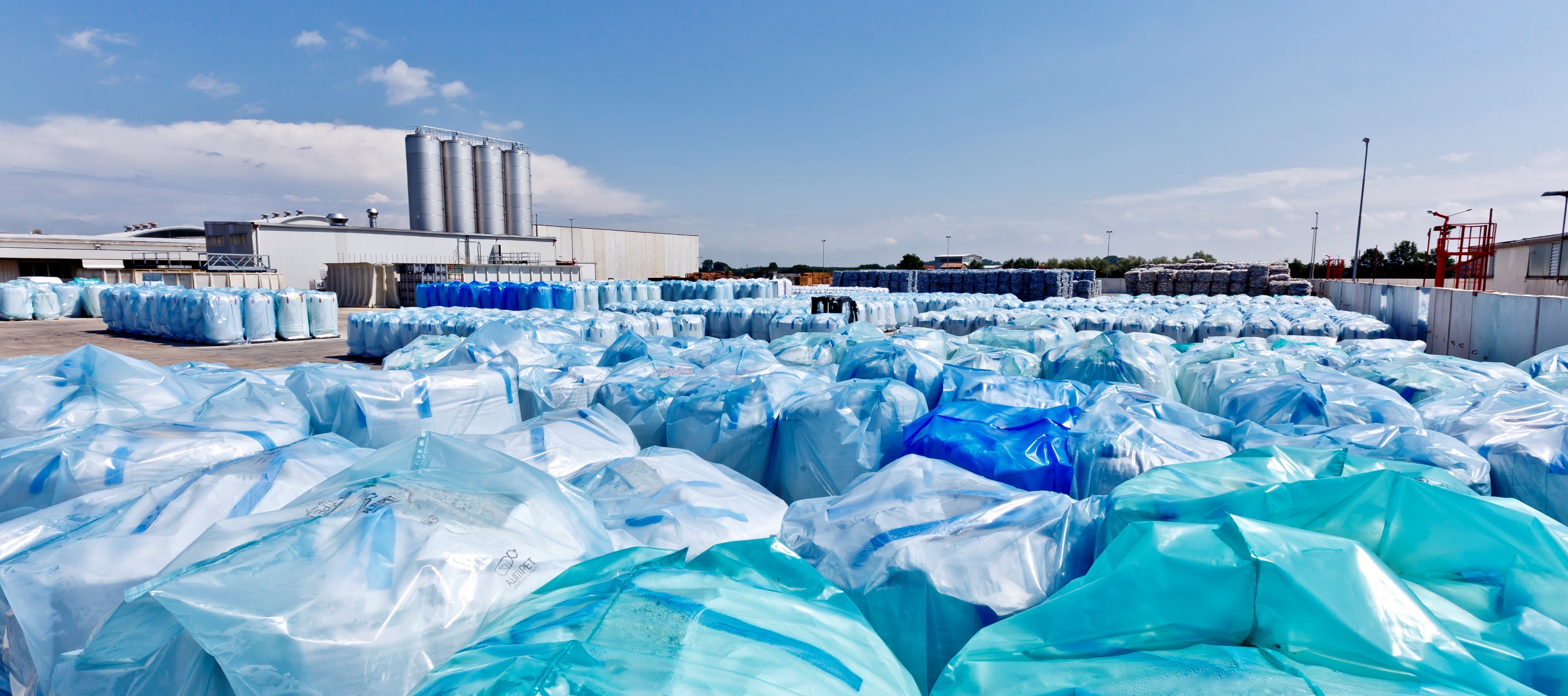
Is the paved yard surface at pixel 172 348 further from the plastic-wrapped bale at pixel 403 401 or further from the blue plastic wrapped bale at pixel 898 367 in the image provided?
the blue plastic wrapped bale at pixel 898 367

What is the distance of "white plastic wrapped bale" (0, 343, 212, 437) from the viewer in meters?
3.58

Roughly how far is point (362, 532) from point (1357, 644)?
1924mm

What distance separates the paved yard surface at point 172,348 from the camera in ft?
44.5

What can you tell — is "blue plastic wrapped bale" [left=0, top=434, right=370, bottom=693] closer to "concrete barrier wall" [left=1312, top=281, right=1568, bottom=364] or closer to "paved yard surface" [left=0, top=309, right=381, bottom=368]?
"concrete barrier wall" [left=1312, top=281, right=1568, bottom=364]

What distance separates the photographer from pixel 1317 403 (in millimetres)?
3650

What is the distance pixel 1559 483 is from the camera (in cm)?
287

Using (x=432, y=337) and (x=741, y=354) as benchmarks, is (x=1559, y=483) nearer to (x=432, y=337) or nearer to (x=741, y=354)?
(x=741, y=354)

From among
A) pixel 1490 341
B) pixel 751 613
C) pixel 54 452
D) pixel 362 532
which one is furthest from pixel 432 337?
pixel 1490 341

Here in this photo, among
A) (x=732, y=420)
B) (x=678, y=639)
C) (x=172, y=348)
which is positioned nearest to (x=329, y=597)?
(x=678, y=639)

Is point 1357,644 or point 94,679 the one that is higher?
point 1357,644

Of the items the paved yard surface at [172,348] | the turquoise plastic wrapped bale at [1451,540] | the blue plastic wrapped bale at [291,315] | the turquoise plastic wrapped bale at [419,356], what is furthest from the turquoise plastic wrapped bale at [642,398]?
the blue plastic wrapped bale at [291,315]

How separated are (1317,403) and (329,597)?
4.20 metres

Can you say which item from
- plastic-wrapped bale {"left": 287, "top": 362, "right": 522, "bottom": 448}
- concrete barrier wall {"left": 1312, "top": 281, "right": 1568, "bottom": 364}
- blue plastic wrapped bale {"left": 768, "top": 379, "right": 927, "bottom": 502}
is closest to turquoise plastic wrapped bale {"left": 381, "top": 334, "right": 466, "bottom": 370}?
plastic-wrapped bale {"left": 287, "top": 362, "right": 522, "bottom": 448}

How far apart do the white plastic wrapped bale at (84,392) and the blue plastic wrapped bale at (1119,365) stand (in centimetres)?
545
